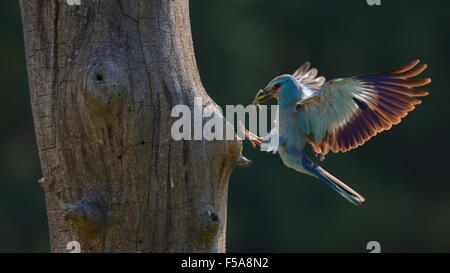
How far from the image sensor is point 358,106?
3096 millimetres

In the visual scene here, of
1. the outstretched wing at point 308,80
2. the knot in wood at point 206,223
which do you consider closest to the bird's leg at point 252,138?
the outstretched wing at point 308,80

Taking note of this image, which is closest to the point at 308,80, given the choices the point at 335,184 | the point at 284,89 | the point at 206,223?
the point at 284,89

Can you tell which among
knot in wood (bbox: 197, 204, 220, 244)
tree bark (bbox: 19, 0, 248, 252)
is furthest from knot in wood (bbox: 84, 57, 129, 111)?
knot in wood (bbox: 197, 204, 220, 244)

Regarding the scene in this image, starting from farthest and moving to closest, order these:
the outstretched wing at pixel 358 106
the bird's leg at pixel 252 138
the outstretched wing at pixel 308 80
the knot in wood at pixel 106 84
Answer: the outstretched wing at pixel 308 80, the bird's leg at pixel 252 138, the outstretched wing at pixel 358 106, the knot in wood at pixel 106 84

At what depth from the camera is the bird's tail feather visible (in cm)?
300

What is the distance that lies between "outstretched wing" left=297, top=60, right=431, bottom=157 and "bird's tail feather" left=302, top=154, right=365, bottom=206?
0.11m

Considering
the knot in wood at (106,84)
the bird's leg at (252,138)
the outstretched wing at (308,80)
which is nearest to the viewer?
the knot in wood at (106,84)

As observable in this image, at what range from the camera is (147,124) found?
A: 2557mm

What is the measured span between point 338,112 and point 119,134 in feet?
3.59

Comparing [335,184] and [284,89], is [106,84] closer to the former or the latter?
[284,89]

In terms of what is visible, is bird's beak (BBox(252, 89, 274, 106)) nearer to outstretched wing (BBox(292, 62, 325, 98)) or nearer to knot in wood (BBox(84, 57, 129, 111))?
outstretched wing (BBox(292, 62, 325, 98))

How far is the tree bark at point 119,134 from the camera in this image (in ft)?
8.29

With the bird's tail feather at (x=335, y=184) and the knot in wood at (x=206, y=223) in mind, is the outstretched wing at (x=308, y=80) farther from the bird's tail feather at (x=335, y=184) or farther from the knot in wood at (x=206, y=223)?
the knot in wood at (x=206, y=223)

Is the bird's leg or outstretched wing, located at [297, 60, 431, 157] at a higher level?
outstretched wing, located at [297, 60, 431, 157]
